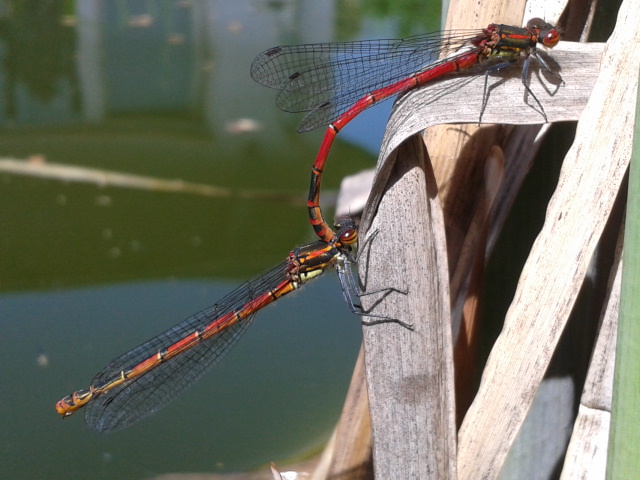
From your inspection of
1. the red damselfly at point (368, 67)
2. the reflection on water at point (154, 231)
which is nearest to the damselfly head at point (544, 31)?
the red damselfly at point (368, 67)

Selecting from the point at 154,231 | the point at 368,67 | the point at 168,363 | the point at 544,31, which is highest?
the point at 154,231

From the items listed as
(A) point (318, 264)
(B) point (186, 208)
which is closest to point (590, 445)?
(A) point (318, 264)

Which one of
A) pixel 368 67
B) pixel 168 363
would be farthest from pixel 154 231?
pixel 368 67

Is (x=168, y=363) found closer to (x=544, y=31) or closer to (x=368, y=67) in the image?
(x=368, y=67)

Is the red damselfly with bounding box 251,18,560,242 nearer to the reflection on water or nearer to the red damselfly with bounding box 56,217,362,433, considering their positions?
the red damselfly with bounding box 56,217,362,433

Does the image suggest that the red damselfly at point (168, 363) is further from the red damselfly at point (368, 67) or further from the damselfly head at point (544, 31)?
the damselfly head at point (544, 31)

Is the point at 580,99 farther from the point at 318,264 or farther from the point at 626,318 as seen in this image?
the point at 318,264

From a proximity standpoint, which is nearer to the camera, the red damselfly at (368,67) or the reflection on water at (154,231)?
the red damselfly at (368,67)

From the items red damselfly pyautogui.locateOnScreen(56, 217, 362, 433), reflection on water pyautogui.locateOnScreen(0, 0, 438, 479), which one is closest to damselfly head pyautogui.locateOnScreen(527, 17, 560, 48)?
red damselfly pyautogui.locateOnScreen(56, 217, 362, 433)
